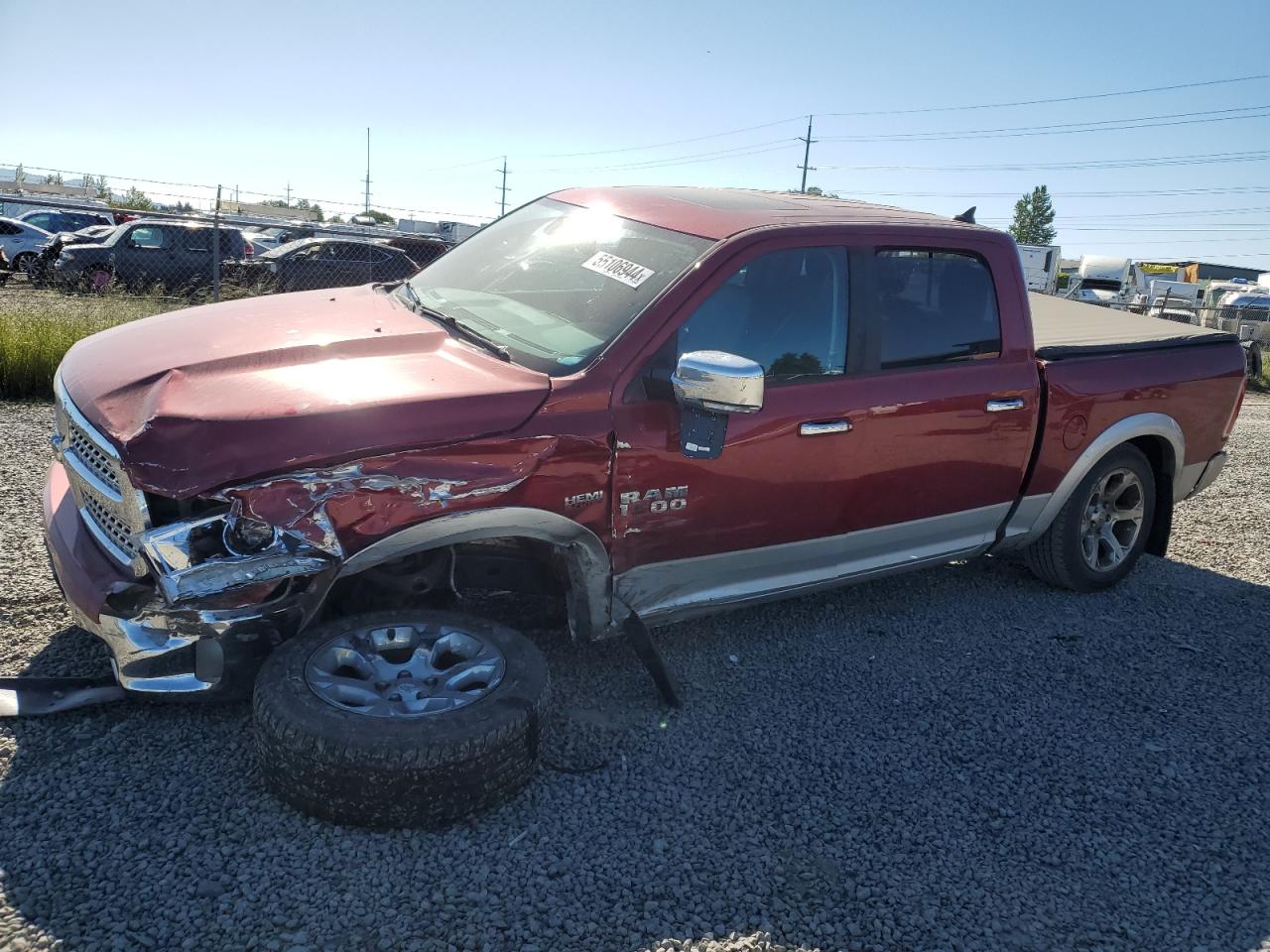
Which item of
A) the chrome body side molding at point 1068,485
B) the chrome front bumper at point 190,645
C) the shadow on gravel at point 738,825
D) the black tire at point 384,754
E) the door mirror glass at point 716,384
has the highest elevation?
the door mirror glass at point 716,384

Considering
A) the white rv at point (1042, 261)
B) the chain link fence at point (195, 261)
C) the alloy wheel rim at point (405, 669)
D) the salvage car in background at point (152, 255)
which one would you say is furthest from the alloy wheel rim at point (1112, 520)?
the white rv at point (1042, 261)

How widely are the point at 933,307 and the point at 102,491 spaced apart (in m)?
3.17

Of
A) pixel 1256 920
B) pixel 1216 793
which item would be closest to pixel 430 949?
pixel 1256 920

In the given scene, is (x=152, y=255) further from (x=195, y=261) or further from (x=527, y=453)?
(x=527, y=453)

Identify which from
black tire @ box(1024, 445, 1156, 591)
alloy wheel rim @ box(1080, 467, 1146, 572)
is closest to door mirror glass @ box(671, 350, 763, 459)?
black tire @ box(1024, 445, 1156, 591)

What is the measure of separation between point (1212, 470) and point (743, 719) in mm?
3518

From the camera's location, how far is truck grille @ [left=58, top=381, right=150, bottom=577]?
8.96 ft

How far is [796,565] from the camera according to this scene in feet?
12.7

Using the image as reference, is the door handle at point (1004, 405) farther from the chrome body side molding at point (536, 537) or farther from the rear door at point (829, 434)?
the chrome body side molding at point (536, 537)

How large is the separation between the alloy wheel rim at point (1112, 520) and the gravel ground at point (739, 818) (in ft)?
2.44

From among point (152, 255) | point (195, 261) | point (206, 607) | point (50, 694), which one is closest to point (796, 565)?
point (206, 607)

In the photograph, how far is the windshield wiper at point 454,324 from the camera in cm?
337

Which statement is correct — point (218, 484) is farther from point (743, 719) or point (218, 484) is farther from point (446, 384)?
point (743, 719)

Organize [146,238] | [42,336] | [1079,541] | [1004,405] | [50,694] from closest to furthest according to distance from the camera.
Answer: [50,694], [1004,405], [1079,541], [42,336], [146,238]
